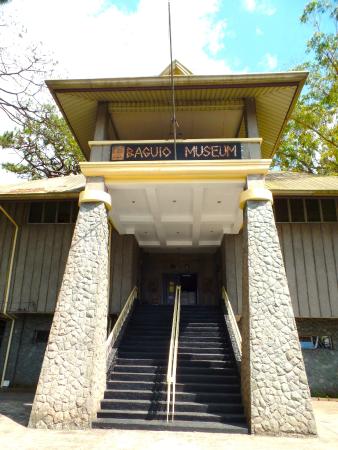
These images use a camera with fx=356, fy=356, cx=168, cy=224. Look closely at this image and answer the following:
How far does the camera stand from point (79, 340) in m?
7.36

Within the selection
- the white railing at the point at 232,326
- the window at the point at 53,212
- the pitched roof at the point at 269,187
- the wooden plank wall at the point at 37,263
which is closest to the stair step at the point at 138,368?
the white railing at the point at 232,326

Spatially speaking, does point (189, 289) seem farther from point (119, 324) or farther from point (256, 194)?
point (256, 194)

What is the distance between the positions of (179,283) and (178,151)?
8.11 m

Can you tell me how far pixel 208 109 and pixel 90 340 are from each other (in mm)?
6987

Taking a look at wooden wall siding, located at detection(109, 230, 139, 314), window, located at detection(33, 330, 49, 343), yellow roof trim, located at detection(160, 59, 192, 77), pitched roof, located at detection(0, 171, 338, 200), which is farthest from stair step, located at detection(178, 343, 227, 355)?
yellow roof trim, located at detection(160, 59, 192, 77)

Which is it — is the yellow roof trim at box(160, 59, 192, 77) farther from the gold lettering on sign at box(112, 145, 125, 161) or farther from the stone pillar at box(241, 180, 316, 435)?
the stone pillar at box(241, 180, 316, 435)

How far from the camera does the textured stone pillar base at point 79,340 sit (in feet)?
22.4

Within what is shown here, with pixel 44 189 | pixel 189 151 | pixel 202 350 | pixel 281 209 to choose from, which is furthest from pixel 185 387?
pixel 44 189

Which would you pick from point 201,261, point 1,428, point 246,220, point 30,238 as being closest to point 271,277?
point 246,220

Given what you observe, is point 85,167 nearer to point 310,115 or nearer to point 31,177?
point 310,115

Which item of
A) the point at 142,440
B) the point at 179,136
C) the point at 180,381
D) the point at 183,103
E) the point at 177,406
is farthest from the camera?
the point at 179,136

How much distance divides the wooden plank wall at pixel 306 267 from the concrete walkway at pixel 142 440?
4.96 metres

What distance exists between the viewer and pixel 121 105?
10109mm

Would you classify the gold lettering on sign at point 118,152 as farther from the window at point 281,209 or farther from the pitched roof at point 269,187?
the window at point 281,209
